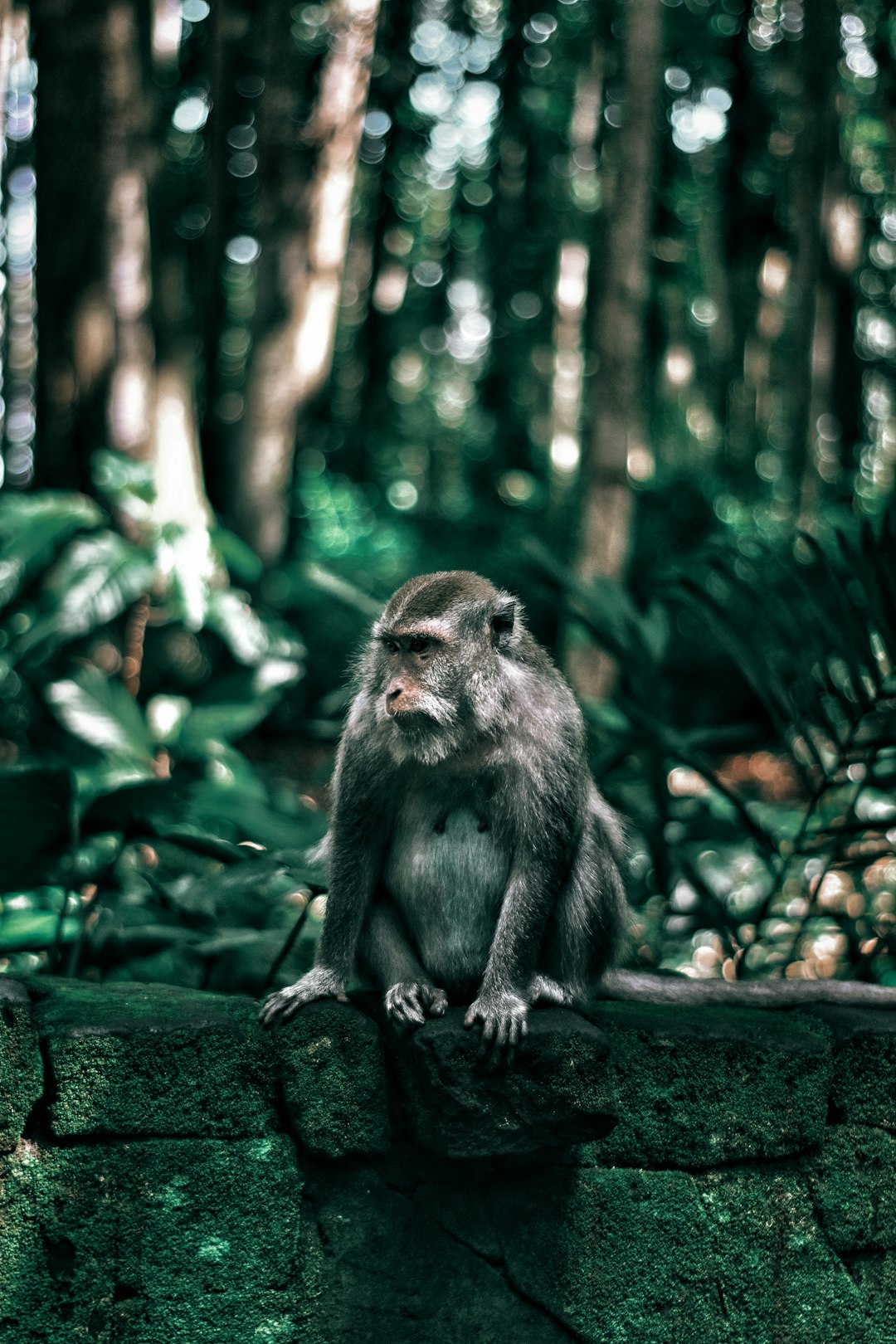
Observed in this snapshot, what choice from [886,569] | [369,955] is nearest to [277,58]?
[886,569]

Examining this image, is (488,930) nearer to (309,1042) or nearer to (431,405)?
(309,1042)

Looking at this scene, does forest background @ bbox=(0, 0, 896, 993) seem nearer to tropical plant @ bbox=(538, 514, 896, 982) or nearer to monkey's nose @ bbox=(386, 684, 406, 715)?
tropical plant @ bbox=(538, 514, 896, 982)

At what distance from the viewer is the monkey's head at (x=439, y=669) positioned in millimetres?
3047

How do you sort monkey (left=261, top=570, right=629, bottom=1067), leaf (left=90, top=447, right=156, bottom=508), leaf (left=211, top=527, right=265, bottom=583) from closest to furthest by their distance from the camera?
monkey (left=261, top=570, right=629, bottom=1067)
leaf (left=90, top=447, right=156, bottom=508)
leaf (left=211, top=527, right=265, bottom=583)

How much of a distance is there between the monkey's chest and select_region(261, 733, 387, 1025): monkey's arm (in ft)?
0.26

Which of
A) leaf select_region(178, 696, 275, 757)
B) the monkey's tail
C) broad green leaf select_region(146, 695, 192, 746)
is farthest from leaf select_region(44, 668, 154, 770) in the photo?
the monkey's tail

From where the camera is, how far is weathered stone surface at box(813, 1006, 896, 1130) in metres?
3.35

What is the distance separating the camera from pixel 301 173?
26.6 feet

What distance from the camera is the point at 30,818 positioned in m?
3.53

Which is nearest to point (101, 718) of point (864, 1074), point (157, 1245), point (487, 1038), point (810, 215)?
point (157, 1245)

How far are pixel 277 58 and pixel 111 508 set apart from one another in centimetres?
345

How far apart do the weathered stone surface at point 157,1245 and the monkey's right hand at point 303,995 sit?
28cm

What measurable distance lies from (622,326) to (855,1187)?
518 centimetres

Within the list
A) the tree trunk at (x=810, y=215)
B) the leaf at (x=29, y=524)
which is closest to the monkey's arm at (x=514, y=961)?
the leaf at (x=29, y=524)
